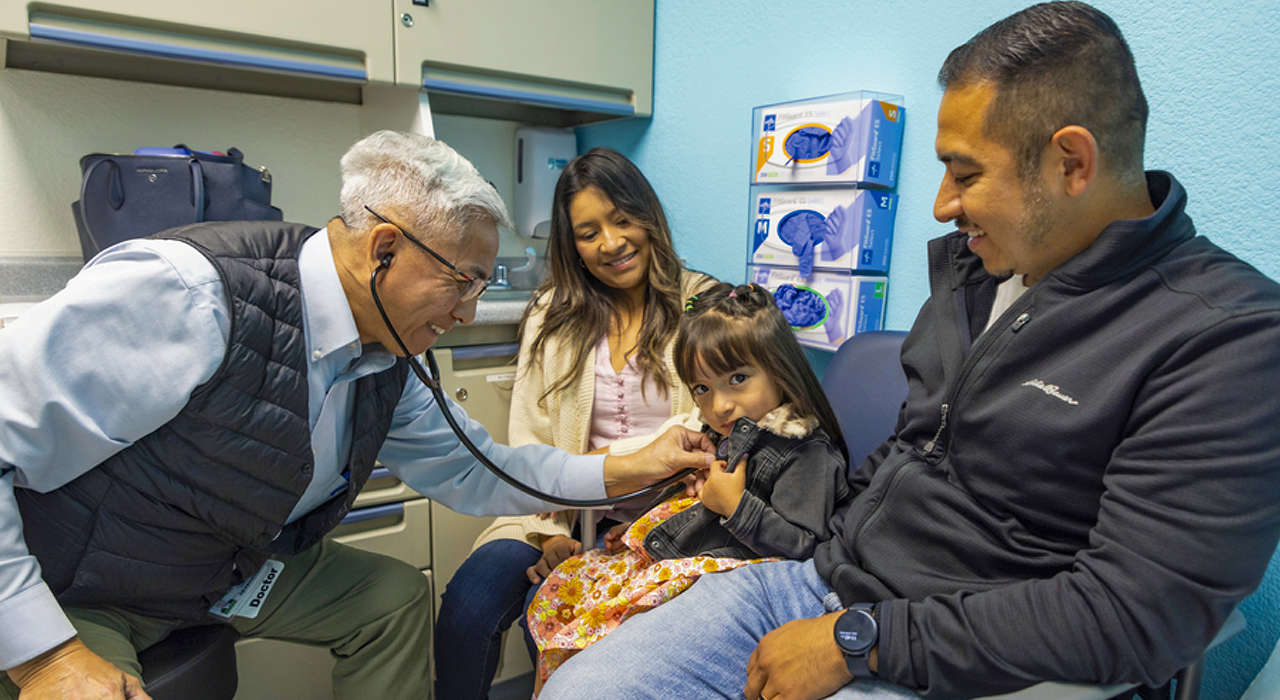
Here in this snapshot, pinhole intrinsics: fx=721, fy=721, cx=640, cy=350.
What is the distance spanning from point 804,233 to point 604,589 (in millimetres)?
805

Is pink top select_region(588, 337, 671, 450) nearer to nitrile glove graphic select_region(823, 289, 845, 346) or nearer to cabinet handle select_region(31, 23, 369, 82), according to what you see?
nitrile glove graphic select_region(823, 289, 845, 346)

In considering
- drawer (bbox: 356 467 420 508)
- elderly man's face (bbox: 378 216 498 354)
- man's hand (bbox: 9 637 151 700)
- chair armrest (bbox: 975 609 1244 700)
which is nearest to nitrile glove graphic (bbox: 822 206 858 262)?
elderly man's face (bbox: 378 216 498 354)

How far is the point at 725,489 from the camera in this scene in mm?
1085

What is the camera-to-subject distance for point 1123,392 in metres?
0.73

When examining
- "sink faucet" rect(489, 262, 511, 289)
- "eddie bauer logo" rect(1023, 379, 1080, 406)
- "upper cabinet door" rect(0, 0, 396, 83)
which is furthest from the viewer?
"sink faucet" rect(489, 262, 511, 289)

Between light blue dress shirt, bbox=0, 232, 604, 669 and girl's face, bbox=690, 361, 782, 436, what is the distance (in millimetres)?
567

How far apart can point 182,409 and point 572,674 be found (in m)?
0.60

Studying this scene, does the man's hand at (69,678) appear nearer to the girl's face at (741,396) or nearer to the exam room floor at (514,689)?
the girl's face at (741,396)

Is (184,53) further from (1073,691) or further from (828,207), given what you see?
(1073,691)

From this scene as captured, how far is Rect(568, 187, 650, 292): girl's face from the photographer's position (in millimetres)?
1612

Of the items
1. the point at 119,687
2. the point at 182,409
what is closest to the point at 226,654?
the point at 119,687

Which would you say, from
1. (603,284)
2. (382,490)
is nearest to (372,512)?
(382,490)

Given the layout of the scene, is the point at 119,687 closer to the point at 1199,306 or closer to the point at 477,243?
the point at 477,243

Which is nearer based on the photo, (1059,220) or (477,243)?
(1059,220)
